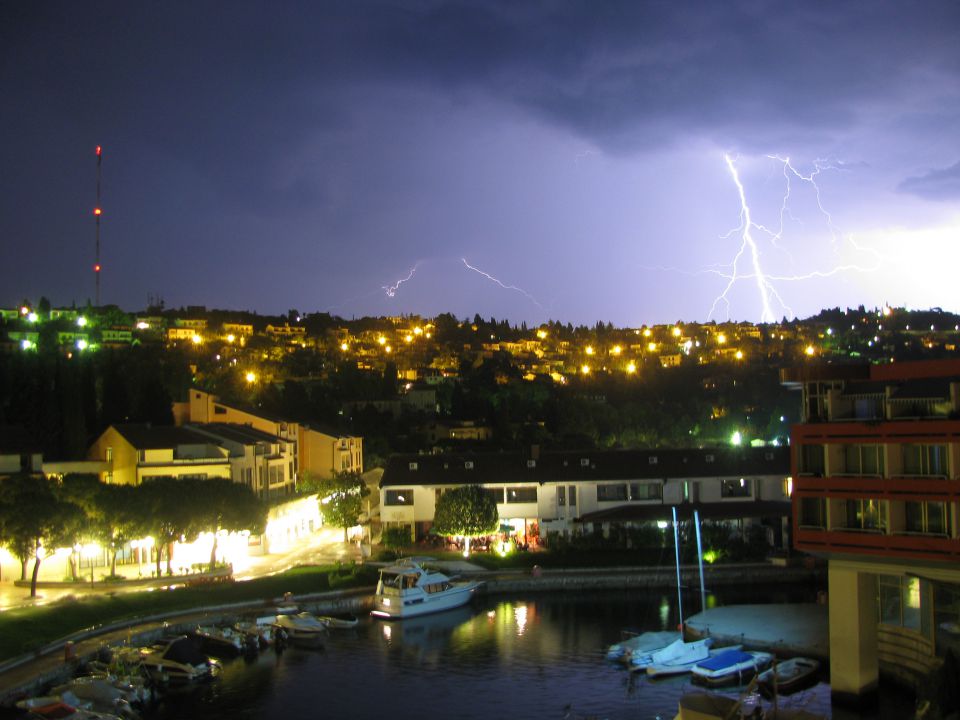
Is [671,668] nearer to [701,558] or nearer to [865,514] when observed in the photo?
[865,514]

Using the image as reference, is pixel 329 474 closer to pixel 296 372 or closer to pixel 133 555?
pixel 133 555

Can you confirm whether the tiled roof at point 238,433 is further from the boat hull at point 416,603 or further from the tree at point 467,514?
the boat hull at point 416,603

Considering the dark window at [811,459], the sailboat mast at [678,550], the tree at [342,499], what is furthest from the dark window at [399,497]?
the dark window at [811,459]

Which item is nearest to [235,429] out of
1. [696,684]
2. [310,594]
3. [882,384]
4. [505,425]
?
[310,594]

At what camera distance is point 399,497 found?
4753cm

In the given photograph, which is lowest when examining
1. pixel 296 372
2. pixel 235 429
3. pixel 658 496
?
pixel 658 496

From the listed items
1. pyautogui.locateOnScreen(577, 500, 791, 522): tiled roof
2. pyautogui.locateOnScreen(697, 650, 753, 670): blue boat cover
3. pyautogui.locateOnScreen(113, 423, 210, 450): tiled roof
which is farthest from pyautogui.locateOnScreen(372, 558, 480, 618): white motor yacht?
pyautogui.locateOnScreen(113, 423, 210, 450): tiled roof

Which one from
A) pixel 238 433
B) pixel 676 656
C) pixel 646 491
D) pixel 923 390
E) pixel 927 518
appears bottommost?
pixel 676 656

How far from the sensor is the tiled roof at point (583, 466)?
157 ft

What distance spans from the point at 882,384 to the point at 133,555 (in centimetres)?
3151

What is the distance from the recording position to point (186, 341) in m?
159

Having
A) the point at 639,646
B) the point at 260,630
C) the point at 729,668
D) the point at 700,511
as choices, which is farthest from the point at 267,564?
the point at 729,668

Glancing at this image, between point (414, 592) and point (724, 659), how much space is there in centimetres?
1312

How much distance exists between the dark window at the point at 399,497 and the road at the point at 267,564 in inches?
112
